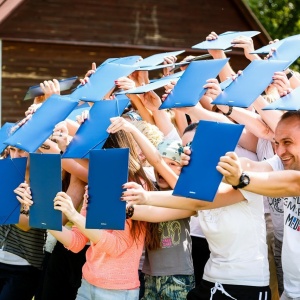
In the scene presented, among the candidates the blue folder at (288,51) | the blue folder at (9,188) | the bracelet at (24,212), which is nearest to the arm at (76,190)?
the bracelet at (24,212)

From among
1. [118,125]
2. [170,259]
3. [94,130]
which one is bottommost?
[170,259]

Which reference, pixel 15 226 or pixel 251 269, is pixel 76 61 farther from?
pixel 251 269

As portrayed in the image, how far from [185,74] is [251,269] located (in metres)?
1.10

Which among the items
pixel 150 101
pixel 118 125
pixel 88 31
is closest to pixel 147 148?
pixel 118 125

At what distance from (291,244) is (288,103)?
0.78m

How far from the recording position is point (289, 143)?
423cm

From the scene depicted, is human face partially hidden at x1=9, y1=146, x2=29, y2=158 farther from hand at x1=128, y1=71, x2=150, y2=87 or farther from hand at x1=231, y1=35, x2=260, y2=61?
hand at x1=231, y1=35, x2=260, y2=61

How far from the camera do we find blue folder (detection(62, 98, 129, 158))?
475cm

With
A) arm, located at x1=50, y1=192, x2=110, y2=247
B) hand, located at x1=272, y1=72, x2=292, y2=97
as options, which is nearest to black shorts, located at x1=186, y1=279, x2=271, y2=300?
arm, located at x1=50, y1=192, x2=110, y2=247

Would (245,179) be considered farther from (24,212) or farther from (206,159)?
(24,212)

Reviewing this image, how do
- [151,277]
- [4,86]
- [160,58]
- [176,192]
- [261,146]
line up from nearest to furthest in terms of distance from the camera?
[176,192] < [151,277] < [261,146] < [160,58] < [4,86]

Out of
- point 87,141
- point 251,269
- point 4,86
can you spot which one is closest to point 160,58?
point 87,141

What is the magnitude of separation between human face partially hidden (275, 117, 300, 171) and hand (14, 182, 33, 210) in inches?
56.5

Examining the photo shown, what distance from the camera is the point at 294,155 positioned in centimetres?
419
